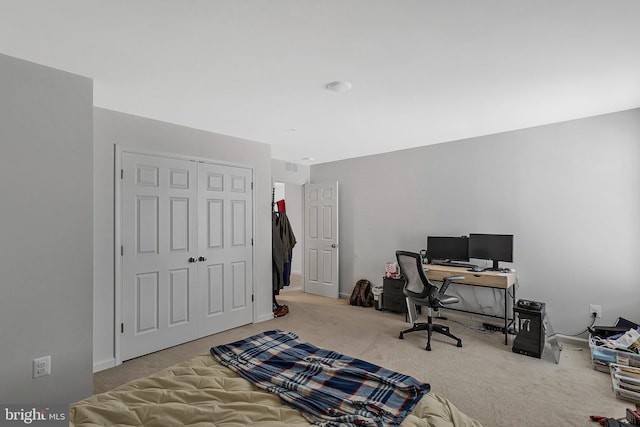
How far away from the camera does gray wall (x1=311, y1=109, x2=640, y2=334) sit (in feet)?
10.9

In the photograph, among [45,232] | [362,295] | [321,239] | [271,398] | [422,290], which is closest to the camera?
[271,398]

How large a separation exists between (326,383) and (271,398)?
265 mm

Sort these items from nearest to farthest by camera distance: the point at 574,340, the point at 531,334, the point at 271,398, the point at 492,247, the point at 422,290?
the point at 271,398 < the point at 531,334 < the point at 574,340 < the point at 422,290 < the point at 492,247

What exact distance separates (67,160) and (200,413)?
203cm

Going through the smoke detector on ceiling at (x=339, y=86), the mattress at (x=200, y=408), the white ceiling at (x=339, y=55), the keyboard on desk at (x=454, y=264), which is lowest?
the mattress at (x=200, y=408)

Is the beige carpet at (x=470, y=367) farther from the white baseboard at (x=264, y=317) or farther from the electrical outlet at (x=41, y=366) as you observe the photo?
the electrical outlet at (x=41, y=366)

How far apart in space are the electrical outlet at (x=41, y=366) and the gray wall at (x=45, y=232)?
25mm

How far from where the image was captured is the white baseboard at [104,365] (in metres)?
2.92

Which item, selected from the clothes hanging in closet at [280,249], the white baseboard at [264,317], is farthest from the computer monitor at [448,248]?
the white baseboard at [264,317]

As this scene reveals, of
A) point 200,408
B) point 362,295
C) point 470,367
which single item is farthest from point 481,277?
point 200,408

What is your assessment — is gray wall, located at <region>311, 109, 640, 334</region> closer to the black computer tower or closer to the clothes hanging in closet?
the black computer tower

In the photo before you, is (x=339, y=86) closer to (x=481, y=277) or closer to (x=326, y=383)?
(x=326, y=383)

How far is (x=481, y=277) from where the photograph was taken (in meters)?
3.73

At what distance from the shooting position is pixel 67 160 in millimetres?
2318
